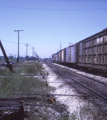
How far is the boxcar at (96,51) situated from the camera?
11.0m

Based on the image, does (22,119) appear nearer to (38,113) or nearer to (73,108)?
(38,113)

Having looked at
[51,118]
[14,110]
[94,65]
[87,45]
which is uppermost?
[87,45]

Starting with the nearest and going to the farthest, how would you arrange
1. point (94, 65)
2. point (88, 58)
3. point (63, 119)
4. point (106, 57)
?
point (63, 119) < point (106, 57) < point (94, 65) < point (88, 58)

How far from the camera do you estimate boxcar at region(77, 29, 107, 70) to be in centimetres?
1105

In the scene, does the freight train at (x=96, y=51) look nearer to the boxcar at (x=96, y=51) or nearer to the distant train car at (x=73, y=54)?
the boxcar at (x=96, y=51)

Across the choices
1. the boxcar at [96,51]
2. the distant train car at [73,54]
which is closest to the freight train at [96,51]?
the boxcar at [96,51]

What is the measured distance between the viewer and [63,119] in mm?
3762

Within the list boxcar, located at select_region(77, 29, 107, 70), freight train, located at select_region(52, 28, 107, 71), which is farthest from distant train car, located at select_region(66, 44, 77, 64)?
boxcar, located at select_region(77, 29, 107, 70)

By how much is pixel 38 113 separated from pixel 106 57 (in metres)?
7.99

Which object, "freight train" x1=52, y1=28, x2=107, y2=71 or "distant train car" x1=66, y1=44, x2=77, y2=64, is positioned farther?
"distant train car" x1=66, y1=44, x2=77, y2=64

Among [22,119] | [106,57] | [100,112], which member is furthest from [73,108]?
[106,57]

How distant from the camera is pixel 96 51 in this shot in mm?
12438

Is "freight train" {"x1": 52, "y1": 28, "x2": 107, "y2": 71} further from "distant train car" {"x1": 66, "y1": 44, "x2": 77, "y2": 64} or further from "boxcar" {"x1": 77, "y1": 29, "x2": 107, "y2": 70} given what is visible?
"distant train car" {"x1": 66, "y1": 44, "x2": 77, "y2": 64}

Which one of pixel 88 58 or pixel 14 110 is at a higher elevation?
pixel 88 58
